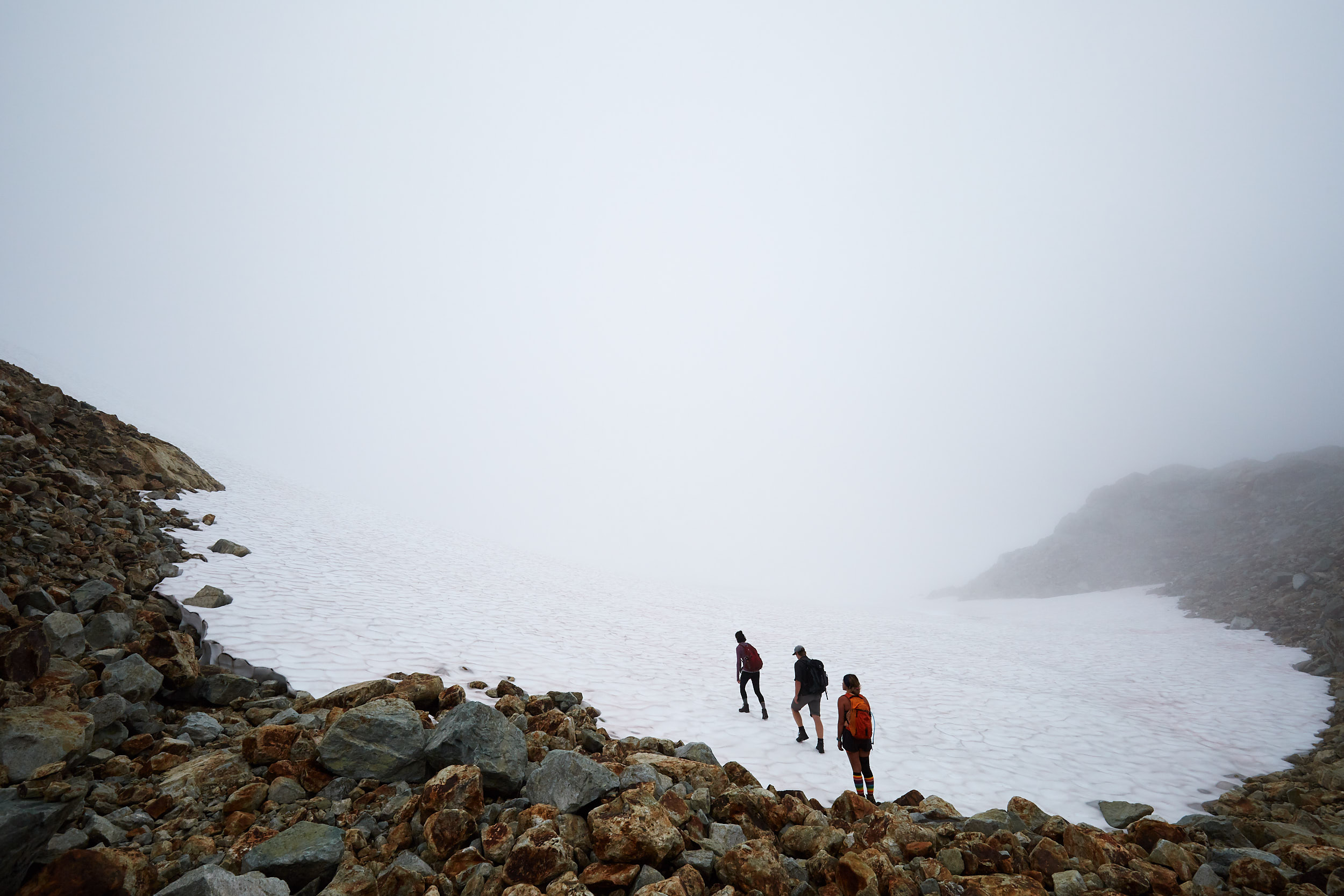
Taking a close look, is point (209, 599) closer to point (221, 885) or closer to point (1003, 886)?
point (221, 885)

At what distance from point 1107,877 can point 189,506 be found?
1973cm

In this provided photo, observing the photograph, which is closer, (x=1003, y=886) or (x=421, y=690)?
(x=1003, y=886)

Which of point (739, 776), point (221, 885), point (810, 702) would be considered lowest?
point (810, 702)

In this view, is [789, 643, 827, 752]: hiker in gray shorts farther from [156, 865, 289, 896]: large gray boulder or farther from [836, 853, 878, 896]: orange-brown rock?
[156, 865, 289, 896]: large gray boulder

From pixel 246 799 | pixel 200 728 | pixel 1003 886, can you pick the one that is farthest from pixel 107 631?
pixel 1003 886

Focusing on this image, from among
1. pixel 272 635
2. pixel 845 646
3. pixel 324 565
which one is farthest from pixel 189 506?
pixel 845 646

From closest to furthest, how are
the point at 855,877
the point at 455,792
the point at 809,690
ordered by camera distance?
the point at 855,877 < the point at 455,792 < the point at 809,690

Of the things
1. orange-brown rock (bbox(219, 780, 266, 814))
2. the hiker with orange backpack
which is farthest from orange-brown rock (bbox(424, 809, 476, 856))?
the hiker with orange backpack

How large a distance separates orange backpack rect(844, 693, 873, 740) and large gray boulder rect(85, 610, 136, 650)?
31.6 ft

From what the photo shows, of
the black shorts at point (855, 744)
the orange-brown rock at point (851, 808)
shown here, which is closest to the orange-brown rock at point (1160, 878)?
the orange-brown rock at point (851, 808)

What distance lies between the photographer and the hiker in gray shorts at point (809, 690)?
9.97m

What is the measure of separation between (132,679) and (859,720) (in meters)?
9.06

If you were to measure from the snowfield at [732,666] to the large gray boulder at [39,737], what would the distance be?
116 inches

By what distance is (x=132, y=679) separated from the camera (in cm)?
532
